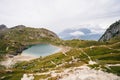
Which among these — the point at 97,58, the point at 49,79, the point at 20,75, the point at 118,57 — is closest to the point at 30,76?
the point at 20,75

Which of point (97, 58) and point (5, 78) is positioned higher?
point (97, 58)

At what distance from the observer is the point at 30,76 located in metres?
179

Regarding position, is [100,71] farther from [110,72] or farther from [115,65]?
[115,65]

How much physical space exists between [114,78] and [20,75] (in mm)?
84552

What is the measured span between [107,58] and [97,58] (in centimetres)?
910

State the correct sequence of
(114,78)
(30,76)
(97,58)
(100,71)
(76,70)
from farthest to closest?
1. (97,58)
2. (30,76)
3. (76,70)
4. (100,71)
5. (114,78)

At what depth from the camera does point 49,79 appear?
154 m

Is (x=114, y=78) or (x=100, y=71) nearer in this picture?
(x=114, y=78)

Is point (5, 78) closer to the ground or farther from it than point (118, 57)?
closer to the ground

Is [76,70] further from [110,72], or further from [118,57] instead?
[118,57]

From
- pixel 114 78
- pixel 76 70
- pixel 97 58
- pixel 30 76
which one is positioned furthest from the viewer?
pixel 97 58

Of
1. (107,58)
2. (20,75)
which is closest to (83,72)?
(107,58)

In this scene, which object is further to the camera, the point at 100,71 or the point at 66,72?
the point at 66,72

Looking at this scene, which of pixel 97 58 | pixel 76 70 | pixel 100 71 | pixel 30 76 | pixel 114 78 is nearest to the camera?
pixel 114 78
